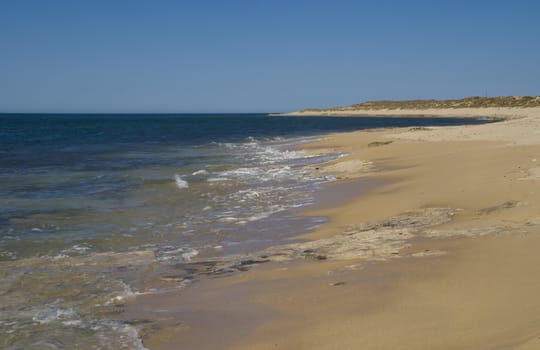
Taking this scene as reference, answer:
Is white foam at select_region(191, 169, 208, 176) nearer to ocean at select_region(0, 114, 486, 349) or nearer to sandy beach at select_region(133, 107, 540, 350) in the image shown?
ocean at select_region(0, 114, 486, 349)

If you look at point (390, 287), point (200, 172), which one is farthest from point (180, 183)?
point (390, 287)

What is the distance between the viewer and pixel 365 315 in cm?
535

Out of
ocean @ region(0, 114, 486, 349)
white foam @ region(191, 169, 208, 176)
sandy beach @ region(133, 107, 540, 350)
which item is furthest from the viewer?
white foam @ region(191, 169, 208, 176)

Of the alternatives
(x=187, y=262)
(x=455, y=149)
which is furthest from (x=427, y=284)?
(x=455, y=149)

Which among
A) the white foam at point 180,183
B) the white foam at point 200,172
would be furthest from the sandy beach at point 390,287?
the white foam at point 200,172

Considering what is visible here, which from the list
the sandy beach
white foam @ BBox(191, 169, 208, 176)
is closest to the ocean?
white foam @ BBox(191, 169, 208, 176)

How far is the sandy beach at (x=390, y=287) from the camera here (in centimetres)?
480

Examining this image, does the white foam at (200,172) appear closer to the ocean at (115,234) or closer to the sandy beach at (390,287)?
the ocean at (115,234)

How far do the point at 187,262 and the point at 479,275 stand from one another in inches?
171

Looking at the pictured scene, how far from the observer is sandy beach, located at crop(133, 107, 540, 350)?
4797 mm

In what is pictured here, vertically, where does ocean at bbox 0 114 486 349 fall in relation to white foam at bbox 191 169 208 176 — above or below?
below

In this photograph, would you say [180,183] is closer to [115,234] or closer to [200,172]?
[200,172]

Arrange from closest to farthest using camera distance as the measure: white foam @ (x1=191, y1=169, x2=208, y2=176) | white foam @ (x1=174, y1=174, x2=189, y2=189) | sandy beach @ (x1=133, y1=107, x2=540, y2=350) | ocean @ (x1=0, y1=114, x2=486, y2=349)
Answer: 1. sandy beach @ (x1=133, y1=107, x2=540, y2=350)
2. ocean @ (x1=0, y1=114, x2=486, y2=349)
3. white foam @ (x1=174, y1=174, x2=189, y2=189)
4. white foam @ (x1=191, y1=169, x2=208, y2=176)

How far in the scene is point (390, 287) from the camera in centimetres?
605
